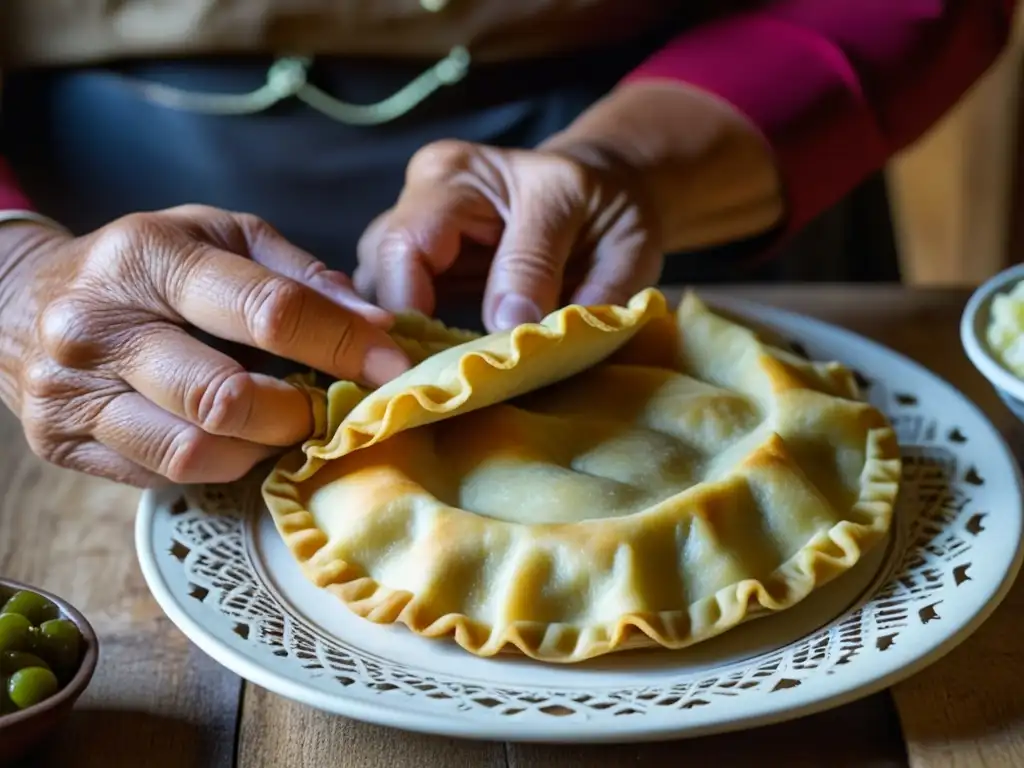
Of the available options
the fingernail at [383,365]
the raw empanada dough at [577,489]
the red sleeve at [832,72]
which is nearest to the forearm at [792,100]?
the red sleeve at [832,72]

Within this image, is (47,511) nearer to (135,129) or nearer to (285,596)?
(285,596)

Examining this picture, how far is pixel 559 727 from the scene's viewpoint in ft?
2.68

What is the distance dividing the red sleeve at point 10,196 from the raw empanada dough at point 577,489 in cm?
47

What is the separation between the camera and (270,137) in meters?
1.66

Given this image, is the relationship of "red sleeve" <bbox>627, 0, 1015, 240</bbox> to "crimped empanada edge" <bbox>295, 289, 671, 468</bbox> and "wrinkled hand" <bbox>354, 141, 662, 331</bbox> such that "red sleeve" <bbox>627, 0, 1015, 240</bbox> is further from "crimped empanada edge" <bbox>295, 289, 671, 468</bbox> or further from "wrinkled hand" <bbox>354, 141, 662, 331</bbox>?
"crimped empanada edge" <bbox>295, 289, 671, 468</bbox>

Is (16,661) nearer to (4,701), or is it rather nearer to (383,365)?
(4,701)

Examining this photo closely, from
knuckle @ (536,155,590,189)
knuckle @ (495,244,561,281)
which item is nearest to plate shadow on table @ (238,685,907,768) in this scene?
knuckle @ (495,244,561,281)

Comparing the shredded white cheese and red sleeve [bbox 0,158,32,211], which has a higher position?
red sleeve [bbox 0,158,32,211]

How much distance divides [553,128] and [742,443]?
76 centimetres

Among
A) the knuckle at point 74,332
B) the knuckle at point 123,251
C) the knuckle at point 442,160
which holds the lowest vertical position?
the knuckle at point 442,160

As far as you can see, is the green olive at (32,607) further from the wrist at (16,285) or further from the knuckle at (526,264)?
the knuckle at (526,264)

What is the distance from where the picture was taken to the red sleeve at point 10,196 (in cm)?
132

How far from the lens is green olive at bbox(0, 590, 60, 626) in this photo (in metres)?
0.90

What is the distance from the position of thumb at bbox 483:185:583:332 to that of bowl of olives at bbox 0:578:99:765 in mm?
487
